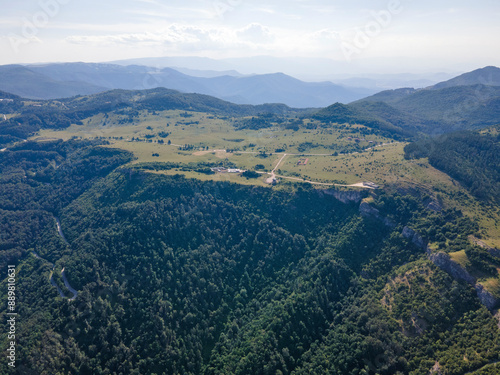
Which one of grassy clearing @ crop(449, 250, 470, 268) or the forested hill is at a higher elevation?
grassy clearing @ crop(449, 250, 470, 268)

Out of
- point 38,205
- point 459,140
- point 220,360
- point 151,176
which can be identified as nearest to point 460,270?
point 220,360

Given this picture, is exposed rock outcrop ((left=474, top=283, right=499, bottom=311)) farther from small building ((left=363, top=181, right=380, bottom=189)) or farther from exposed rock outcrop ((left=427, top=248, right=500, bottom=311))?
small building ((left=363, top=181, right=380, bottom=189))

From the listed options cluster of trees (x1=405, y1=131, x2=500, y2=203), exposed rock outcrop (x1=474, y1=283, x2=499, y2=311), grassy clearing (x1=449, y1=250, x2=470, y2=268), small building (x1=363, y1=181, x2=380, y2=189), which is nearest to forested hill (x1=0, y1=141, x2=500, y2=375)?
exposed rock outcrop (x1=474, y1=283, x2=499, y2=311)

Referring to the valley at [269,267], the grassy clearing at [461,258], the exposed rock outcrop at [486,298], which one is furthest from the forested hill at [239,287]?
the grassy clearing at [461,258]

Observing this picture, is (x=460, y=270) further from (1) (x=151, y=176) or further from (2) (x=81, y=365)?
(1) (x=151, y=176)

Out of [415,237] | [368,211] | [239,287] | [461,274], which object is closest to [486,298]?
[461,274]

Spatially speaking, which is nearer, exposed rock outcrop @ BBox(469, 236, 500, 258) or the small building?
exposed rock outcrop @ BBox(469, 236, 500, 258)

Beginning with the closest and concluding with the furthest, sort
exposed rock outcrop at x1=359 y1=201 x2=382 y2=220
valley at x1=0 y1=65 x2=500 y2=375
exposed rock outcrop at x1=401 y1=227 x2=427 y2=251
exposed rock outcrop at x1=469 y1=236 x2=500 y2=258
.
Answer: valley at x1=0 y1=65 x2=500 y2=375, exposed rock outcrop at x1=469 y1=236 x2=500 y2=258, exposed rock outcrop at x1=401 y1=227 x2=427 y2=251, exposed rock outcrop at x1=359 y1=201 x2=382 y2=220

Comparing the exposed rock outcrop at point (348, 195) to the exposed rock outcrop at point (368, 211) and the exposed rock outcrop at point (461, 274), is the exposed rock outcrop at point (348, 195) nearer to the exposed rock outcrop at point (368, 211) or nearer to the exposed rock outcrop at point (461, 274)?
the exposed rock outcrop at point (368, 211)

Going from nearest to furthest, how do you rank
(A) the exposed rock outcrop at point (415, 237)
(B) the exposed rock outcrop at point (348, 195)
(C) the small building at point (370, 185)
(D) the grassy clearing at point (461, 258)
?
(D) the grassy clearing at point (461, 258) < (A) the exposed rock outcrop at point (415, 237) < (B) the exposed rock outcrop at point (348, 195) < (C) the small building at point (370, 185)
